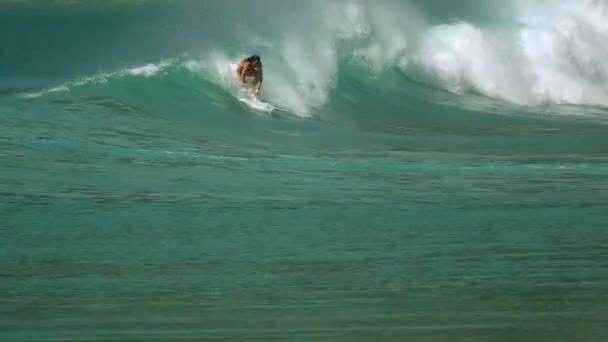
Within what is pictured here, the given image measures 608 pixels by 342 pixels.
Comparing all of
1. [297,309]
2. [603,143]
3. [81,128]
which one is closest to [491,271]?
[297,309]

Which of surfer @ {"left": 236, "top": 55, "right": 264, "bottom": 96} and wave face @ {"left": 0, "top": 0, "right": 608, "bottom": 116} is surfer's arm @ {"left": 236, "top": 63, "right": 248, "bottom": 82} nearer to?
surfer @ {"left": 236, "top": 55, "right": 264, "bottom": 96}

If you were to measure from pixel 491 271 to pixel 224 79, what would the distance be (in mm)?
12694

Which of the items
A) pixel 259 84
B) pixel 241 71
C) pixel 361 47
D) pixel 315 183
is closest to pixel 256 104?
pixel 259 84

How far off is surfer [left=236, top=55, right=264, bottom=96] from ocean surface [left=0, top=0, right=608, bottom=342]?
14.2 inches

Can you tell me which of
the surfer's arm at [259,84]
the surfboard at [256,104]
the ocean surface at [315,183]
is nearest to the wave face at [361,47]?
the ocean surface at [315,183]

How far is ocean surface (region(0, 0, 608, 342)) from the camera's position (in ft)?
30.0

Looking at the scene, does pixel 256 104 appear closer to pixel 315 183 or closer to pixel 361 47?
pixel 361 47

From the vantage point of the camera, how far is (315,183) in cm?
1452

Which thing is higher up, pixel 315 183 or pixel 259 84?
pixel 259 84

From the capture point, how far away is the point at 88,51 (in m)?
30.1

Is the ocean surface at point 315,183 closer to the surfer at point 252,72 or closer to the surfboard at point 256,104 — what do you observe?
the surfboard at point 256,104

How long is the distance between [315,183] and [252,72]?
8051 mm

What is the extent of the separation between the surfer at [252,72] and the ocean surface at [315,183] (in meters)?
0.36

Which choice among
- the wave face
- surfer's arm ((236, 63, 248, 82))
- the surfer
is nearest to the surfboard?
the surfer
